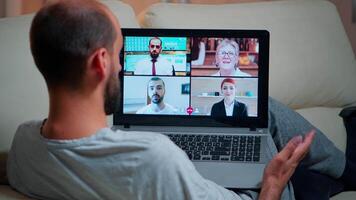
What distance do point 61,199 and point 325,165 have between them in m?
0.82

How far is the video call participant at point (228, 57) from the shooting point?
65.0 inches

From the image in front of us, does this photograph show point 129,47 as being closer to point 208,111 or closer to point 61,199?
point 208,111

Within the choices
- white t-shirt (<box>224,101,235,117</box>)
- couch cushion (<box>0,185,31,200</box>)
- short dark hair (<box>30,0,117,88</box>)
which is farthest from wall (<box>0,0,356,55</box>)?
short dark hair (<box>30,0,117,88</box>)

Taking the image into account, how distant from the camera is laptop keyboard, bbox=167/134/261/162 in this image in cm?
150

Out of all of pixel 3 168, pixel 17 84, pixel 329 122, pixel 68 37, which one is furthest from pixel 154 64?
pixel 329 122

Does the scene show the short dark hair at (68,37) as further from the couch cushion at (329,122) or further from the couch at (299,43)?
the couch cushion at (329,122)

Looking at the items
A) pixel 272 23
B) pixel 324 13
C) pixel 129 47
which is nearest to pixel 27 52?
pixel 129 47

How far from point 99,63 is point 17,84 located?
599mm

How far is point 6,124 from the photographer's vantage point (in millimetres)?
1532

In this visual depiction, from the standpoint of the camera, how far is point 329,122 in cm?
204

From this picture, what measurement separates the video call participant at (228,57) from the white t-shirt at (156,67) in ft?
0.47

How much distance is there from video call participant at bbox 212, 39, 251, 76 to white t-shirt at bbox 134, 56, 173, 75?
144mm

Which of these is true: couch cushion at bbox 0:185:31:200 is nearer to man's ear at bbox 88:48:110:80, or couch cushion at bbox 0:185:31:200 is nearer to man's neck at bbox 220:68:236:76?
man's ear at bbox 88:48:110:80

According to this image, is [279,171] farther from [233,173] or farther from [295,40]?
[295,40]
